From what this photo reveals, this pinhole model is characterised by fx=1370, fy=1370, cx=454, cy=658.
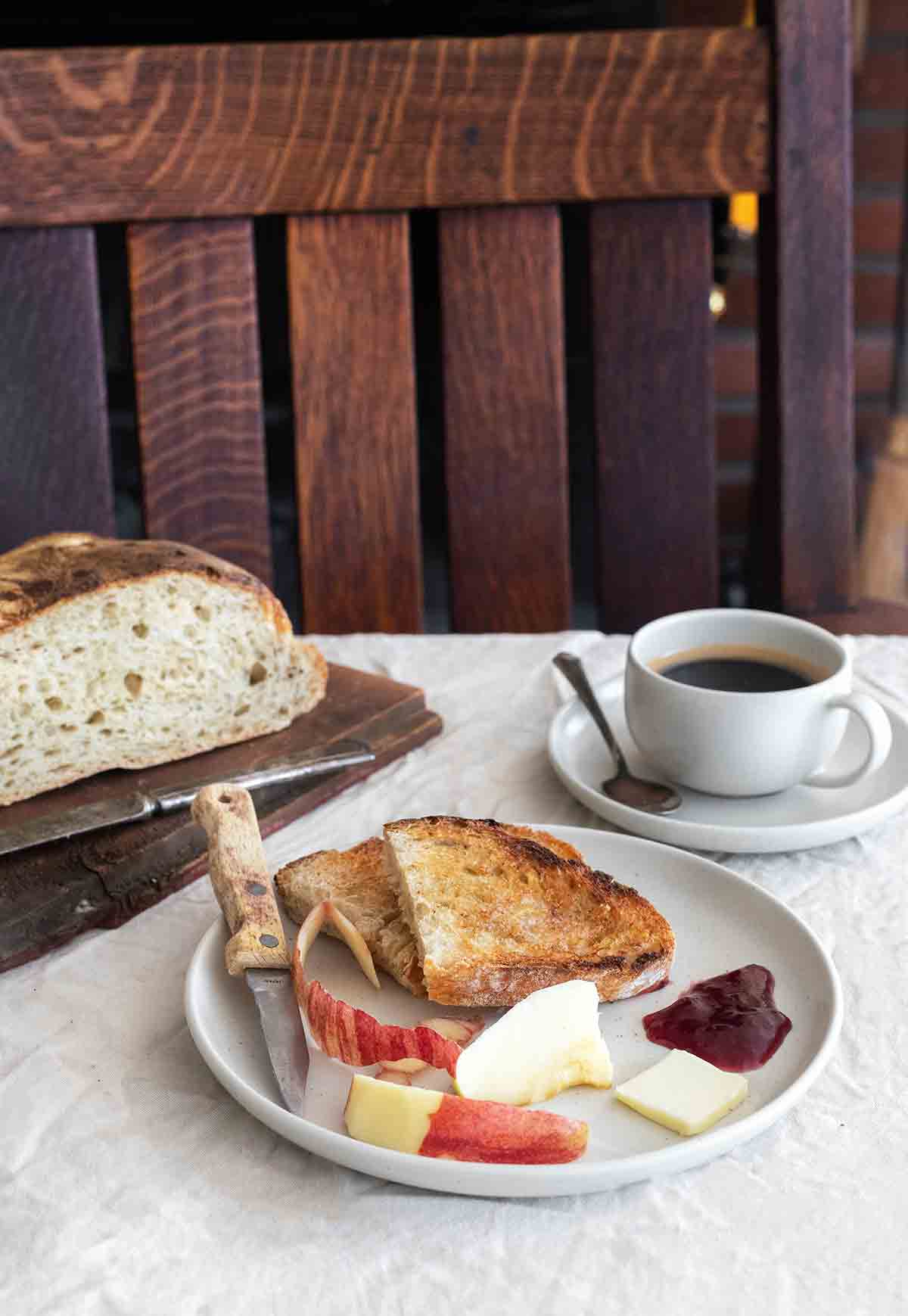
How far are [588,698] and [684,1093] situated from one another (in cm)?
54

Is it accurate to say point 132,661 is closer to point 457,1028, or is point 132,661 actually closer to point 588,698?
point 588,698

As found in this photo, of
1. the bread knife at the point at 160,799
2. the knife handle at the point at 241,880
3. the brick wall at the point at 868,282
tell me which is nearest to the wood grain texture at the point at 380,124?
the bread knife at the point at 160,799

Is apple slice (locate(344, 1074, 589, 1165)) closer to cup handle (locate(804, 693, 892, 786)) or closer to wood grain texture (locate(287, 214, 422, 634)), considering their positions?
cup handle (locate(804, 693, 892, 786))

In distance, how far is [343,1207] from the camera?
2.24 ft

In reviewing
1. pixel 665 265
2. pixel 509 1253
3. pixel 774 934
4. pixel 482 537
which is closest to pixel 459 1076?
pixel 509 1253

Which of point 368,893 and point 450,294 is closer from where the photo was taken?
point 368,893

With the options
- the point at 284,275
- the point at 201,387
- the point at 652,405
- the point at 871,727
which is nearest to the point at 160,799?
the point at 871,727

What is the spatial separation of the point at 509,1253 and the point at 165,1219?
0.17m

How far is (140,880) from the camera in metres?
0.99

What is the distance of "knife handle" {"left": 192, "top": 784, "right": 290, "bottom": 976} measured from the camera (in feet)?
2.64

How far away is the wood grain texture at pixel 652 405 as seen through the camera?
1.65 metres

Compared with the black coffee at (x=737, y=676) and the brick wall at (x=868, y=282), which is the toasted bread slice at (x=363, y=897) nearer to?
the black coffee at (x=737, y=676)

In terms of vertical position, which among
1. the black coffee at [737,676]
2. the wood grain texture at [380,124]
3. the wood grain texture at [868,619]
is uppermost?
the wood grain texture at [380,124]

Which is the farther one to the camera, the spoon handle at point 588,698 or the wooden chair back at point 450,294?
the wooden chair back at point 450,294
